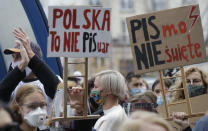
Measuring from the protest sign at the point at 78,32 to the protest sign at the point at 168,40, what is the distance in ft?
1.22

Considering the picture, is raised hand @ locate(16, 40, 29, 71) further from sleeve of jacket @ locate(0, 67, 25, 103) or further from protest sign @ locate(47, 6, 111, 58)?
protest sign @ locate(47, 6, 111, 58)

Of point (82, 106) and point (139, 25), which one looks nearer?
point (82, 106)

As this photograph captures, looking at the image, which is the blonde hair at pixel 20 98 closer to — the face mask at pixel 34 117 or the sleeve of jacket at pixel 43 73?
the face mask at pixel 34 117

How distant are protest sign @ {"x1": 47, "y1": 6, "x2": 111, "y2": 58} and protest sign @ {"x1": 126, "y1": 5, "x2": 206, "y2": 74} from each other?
37 centimetres

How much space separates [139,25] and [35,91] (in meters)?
1.85

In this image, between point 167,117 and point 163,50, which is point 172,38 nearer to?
point 163,50

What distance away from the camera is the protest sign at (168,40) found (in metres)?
5.33

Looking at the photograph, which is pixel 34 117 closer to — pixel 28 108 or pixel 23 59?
pixel 28 108

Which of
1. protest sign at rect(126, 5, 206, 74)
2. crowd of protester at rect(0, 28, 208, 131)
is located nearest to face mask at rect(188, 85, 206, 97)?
crowd of protester at rect(0, 28, 208, 131)

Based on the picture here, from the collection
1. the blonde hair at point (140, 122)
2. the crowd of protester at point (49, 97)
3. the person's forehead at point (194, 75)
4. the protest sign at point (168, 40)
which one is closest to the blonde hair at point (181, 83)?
the person's forehead at point (194, 75)

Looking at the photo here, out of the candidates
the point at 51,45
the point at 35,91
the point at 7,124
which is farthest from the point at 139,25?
the point at 7,124

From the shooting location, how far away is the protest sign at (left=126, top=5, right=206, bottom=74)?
5.33 m

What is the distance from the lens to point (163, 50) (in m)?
→ 5.36

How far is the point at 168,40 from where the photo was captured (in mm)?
5387
